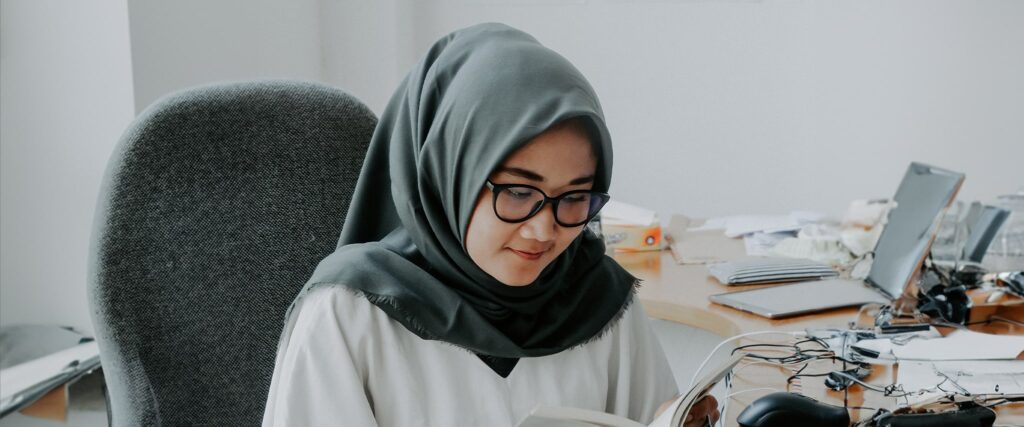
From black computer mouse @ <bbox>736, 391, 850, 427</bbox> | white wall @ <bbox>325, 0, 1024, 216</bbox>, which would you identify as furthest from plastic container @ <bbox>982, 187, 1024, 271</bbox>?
black computer mouse @ <bbox>736, 391, 850, 427</bbox>

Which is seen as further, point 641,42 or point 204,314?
point 641,42

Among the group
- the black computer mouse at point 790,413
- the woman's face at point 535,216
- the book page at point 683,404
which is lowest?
the black computer mouse at point 790,413

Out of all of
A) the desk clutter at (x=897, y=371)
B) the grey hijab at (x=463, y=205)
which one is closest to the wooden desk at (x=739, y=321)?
the desk clutter at (x=897, y=371)

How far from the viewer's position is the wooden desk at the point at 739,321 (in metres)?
1.31

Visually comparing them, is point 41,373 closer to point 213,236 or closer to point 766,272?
point 213,236

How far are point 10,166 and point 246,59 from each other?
0.73 meters

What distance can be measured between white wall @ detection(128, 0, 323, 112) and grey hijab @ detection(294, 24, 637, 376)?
3.35ft

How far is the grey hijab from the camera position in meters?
1.20

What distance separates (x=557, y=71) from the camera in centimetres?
122

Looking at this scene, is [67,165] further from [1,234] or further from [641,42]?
[641,42]

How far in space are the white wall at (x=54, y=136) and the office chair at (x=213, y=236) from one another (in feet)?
2.86

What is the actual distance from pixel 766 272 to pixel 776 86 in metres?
1.38

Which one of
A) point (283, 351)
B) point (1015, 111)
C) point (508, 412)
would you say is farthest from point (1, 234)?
point (1015, 111)

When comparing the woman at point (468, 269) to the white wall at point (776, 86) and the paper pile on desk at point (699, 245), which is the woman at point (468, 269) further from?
the white wall at point (776, 86)
